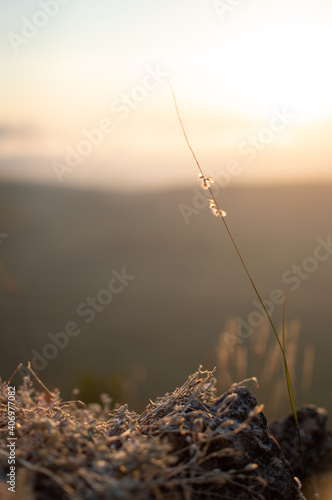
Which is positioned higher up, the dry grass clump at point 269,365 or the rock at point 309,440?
the dry grass clump at point 269,365

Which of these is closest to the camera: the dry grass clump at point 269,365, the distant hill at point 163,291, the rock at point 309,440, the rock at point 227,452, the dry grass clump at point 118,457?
the dry grass clump at point 118,457

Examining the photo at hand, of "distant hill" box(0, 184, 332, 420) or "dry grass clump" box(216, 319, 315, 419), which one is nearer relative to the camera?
"dry grass clump" box(216, 319, 315, 419)

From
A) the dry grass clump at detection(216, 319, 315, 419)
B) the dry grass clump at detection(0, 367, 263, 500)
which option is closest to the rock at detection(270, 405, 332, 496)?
the dry grass clump at detection(216, 319, 315, 419)

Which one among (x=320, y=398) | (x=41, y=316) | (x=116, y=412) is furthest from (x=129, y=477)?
(x=41, y=316)

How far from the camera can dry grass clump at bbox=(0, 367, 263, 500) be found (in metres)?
1.24

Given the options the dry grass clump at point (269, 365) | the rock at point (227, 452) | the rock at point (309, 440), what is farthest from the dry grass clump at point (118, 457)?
the dry grass clump at point (269, 365)

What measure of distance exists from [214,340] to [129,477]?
1341 cm

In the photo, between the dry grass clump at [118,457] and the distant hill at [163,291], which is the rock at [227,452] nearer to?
the dry grass clump at [118,457]

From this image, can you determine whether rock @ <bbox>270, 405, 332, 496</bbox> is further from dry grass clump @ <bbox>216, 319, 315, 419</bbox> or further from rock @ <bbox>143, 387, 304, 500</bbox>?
rock @ <bbox>143, 387, 304, 500</bbox>

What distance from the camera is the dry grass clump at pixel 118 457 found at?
1.24 m

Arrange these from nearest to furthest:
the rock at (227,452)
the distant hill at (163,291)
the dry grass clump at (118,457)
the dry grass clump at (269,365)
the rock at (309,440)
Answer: the dry grass clump at (118,457) → the rock at (227,452) → the rock at (309,440) → the dry grass clump at (269,365) → the distant hill at (163,291)

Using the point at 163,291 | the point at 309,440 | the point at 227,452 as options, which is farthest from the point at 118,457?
the point at 163,291

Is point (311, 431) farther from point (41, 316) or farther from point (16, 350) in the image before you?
point (41, 316)

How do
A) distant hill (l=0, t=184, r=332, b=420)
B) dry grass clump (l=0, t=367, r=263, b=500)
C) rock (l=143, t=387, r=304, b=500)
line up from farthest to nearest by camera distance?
distant hill (l=0, t=184, r=332, b=420) < rock (l=143, t=387, r=304, b=500) < dry grass clump (l=0, t=367, r=263, b=500)
